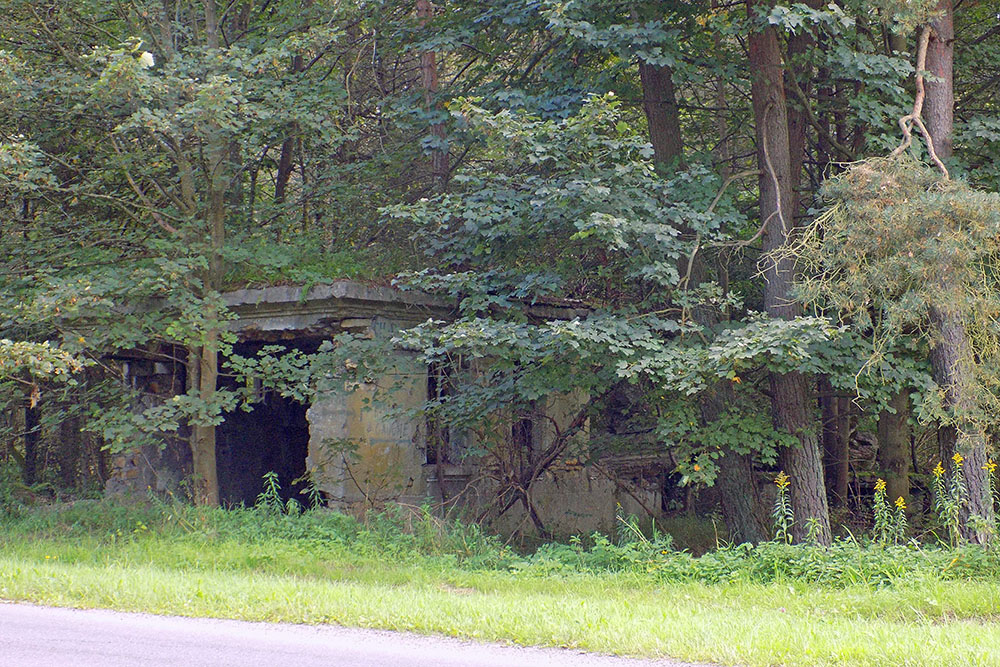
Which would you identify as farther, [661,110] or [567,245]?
[661,110]

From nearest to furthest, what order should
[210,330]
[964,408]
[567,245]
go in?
[964,408] → [567,245] → [210,330]

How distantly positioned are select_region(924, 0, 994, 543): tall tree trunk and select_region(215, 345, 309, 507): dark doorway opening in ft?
32.0

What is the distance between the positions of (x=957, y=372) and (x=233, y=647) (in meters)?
6.71

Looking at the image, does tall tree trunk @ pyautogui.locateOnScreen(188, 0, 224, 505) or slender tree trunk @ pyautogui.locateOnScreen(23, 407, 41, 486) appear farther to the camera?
slender tree trunk @ pyautogui.locateOnScreen(23, 407, 41, 486)

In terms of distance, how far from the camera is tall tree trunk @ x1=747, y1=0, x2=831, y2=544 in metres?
9.81

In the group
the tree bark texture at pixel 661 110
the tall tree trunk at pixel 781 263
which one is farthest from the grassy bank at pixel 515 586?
the tree bark texture at pixel 661 110

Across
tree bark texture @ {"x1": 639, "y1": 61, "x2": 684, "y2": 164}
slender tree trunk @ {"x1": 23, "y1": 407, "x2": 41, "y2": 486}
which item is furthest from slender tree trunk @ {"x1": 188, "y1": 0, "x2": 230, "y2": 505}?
slender tree trunk @ {"x1": 23, "y1": 407, "x2": 41, "y2": 486}

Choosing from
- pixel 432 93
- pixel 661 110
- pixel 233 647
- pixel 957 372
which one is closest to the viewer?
pixel 233 647

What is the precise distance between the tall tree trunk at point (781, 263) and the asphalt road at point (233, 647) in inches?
204

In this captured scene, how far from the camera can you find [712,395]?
9984 mm

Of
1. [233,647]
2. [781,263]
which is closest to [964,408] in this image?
[781,263]

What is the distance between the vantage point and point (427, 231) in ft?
37.2

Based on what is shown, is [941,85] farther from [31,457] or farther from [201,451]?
[31,457]

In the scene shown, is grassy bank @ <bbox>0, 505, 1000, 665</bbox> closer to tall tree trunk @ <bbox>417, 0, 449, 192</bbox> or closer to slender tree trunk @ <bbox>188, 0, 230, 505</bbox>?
Answer: slender tree trunk @ <bbox>188, 0, 230, 505</bbox>
